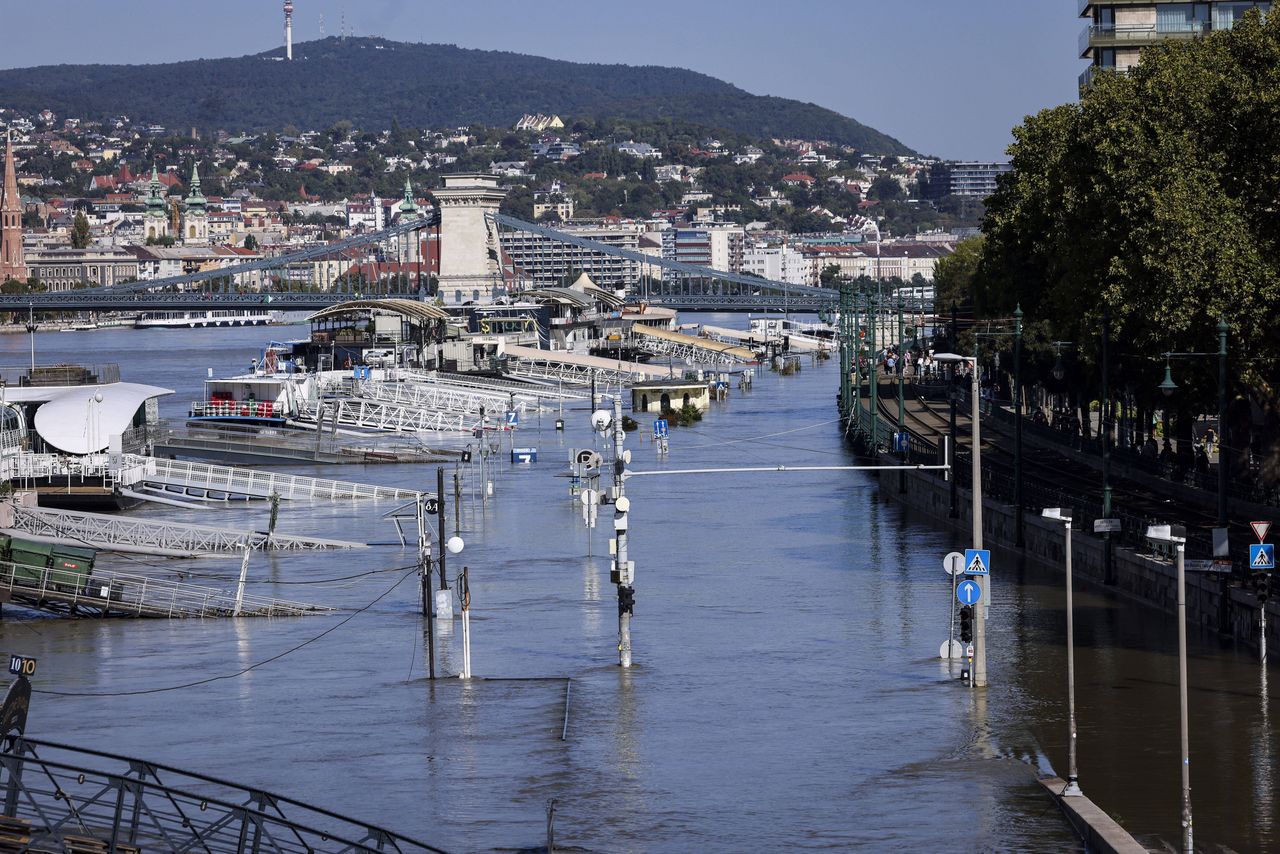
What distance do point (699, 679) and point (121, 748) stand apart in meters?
8.39

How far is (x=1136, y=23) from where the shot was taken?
232 ft

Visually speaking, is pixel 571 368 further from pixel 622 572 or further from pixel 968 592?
pixel 968 592

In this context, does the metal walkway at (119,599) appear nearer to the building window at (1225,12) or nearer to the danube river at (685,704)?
the danube river at (685,704)

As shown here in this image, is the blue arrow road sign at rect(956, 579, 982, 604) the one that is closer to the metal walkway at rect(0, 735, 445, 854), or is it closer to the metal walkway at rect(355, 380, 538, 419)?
the metal walkway at rect(0, 735, 445, 854)

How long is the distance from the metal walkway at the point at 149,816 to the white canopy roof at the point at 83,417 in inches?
1369

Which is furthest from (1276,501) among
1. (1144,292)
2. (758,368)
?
(758,368)

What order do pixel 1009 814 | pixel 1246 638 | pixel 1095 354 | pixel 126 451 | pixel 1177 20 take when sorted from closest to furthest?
pixel 1009 814
pixel 1246 638
pixel 1095 354
pixel 126 451
pixel 1177 20

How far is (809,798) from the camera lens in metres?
23.8

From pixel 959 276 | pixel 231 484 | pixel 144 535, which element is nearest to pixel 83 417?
pixel 231 484

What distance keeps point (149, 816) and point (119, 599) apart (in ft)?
72.3

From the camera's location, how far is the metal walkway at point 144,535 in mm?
46781

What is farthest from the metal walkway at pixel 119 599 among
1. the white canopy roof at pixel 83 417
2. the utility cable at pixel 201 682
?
the white canopy roof at pixel 83 417

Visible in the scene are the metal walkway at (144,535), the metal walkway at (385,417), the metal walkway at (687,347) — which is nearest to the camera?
the metal walkway at (144,535)

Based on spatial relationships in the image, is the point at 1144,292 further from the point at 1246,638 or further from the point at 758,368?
the point at 758,368
